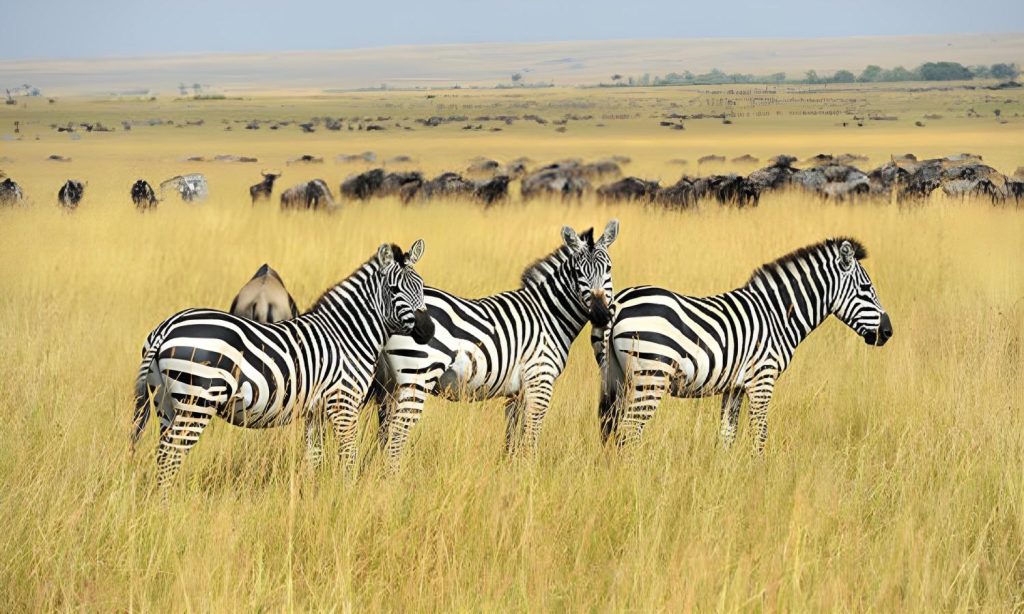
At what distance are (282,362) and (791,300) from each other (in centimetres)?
278

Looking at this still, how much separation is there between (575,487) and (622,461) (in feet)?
1.21

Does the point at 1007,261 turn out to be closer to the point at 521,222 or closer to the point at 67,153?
the point at 521,222

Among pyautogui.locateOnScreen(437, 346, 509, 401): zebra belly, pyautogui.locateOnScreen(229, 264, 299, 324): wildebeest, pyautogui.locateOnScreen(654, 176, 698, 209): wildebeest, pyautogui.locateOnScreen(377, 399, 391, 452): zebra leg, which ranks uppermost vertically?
pyautogui.locateOnScreen(229, 264, 299, 324): wildebeest

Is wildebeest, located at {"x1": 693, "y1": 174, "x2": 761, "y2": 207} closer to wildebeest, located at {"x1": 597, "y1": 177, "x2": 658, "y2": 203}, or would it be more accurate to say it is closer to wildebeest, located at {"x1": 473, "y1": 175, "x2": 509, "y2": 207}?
wildebeest, located at {"x1": 597, "y1": 177, "x2": 658, "y2": 203}

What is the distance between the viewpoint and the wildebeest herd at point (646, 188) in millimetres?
20719

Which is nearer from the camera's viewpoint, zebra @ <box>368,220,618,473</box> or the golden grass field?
the golden grass field

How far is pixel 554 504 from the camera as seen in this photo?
5.38 m

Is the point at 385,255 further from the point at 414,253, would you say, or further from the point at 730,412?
the point at 730,412

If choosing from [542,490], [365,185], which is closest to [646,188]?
[365,185]

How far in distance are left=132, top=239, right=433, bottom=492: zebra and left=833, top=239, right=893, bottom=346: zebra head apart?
2323 millimetres

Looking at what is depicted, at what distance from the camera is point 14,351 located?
8508 millimetres

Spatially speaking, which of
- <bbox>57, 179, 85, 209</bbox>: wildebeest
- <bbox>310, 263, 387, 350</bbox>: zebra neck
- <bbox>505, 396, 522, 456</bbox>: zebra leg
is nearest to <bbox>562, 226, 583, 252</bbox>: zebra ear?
<bbox>505, 396, 522, 456</bbox>: zebra leg

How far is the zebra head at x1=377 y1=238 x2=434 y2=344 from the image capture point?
5.76 metres

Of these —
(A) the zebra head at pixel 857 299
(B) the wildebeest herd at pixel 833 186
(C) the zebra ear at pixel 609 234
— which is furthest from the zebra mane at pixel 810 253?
(B) the wildebeest herd at pixel 833 186
